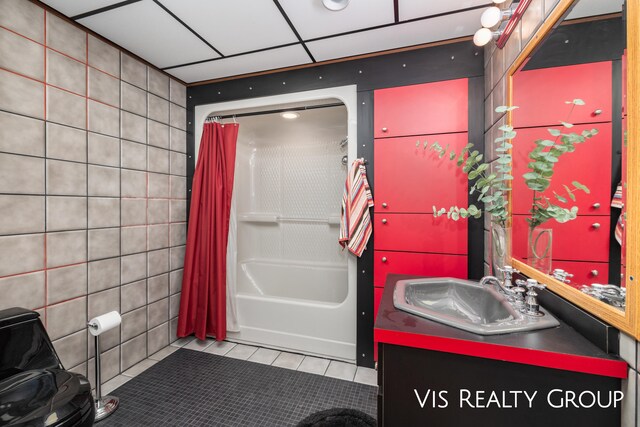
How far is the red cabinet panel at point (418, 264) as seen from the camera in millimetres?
1781

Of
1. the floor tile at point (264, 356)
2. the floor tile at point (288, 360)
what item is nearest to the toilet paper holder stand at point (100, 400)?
the floor tile at point (264, 356)

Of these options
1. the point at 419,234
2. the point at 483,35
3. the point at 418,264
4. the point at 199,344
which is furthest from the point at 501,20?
the point at 199,344

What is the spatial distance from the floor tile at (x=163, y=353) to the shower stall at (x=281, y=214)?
48cm

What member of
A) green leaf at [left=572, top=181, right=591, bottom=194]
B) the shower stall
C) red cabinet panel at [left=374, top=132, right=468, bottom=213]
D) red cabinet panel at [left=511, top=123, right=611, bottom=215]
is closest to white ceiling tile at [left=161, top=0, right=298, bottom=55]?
the shower stall

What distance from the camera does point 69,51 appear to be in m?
1.60

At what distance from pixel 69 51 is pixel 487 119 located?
8.69 ft

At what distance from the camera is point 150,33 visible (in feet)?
5.57

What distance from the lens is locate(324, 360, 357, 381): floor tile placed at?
1.90 meters

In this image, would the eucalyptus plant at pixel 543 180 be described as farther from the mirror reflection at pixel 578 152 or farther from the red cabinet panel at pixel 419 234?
the red cabinet panel at pixel 419 234

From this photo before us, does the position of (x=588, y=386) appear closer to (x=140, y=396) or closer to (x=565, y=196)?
(x=565, y=196)

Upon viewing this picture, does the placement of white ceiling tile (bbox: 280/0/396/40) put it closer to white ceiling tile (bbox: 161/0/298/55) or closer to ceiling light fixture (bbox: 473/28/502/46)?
white ceiling tile (bbox: 161/0/298/55)

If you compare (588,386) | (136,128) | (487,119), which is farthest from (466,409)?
(136,128)

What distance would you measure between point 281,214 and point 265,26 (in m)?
1.93

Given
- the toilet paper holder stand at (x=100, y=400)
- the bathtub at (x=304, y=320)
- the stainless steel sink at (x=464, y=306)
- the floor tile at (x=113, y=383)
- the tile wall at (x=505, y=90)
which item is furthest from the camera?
the bathtub at (x=304, y=320)
